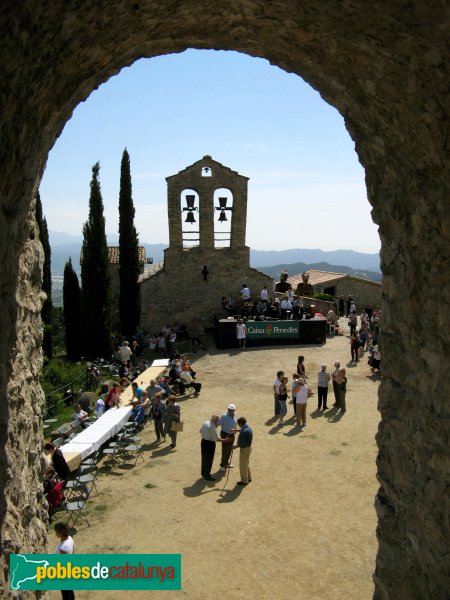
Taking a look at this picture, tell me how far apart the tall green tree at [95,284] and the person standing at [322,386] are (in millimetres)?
12344

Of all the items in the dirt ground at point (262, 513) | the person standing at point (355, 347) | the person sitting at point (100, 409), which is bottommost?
the dirt ground at point (262, 513)

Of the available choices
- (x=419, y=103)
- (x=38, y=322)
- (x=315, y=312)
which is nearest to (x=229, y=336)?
(x=315, y=312)

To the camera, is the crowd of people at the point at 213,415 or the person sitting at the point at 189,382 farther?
the person sitting at the point at 189,382

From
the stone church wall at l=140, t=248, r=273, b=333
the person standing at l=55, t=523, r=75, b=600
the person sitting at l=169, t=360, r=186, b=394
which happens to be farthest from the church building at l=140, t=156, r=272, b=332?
the person standing at l=55, t=523, r=75, b=600

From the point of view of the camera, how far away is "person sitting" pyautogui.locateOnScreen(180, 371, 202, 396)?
1562 centimetres

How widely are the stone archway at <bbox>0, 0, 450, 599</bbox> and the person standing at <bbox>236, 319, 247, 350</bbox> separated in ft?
50.3

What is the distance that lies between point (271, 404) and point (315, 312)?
8916mm

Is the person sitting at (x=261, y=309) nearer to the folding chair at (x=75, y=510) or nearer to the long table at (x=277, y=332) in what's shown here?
the long table at (x=277, y=332)

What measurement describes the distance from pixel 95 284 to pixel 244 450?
15919 millimetres

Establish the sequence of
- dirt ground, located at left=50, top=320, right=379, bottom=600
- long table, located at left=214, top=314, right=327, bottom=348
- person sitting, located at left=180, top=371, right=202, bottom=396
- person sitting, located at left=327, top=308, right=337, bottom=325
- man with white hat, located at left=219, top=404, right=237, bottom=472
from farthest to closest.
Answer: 1. person sitting, located at left=327, top=308, right=337, bottom=325
2. long table, located at left=214, top=314, right=327, bottom=348
3. person sitting, located at left=180, top=371, right=202, bottom=396
4. man with white hat, located at left=219, top=404, right=237, bottom=472
5. dirt ground, located at left=50, top=320, right=379, bottom=600

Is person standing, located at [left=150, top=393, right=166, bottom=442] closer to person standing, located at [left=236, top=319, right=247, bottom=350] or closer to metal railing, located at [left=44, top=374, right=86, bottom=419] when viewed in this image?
metal railing, located at [left=44, top=374, right=86, bottom=419]

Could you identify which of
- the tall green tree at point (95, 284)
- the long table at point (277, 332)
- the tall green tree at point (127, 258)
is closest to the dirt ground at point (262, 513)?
the long table at point (277, 332)

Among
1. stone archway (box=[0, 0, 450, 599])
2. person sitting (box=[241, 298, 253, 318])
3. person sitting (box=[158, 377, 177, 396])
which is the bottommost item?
person sitting (box=[158, 377, 177, 396])

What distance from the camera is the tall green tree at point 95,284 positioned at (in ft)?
77.9
